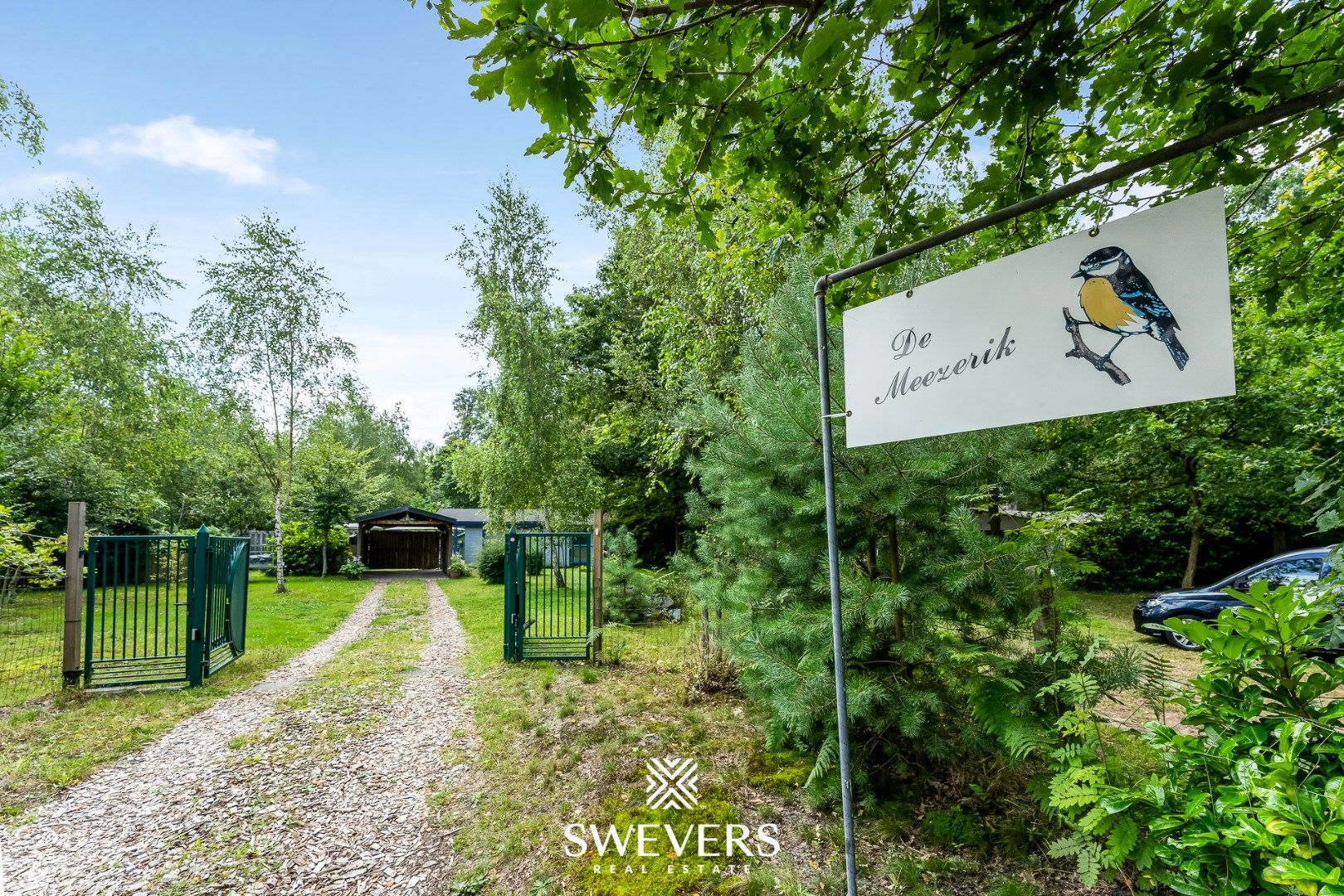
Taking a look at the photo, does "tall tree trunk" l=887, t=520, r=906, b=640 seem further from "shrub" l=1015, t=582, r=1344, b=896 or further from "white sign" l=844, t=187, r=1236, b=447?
"white sign" l=844, t=187, r=1236, b=447

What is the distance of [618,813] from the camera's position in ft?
9.83

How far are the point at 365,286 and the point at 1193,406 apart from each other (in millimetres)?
18192

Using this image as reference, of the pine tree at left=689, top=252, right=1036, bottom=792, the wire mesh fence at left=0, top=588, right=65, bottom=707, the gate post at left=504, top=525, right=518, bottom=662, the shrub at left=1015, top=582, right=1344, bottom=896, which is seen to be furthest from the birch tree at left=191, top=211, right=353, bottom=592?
the shrub at left=1015, top=582, right=1344, bottom=896

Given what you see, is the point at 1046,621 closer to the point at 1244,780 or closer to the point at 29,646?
the point at 1244,780

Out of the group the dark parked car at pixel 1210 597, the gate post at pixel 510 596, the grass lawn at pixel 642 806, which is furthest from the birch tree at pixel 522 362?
the dark parked car at pixel 1210 597

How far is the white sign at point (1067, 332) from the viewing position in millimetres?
1095

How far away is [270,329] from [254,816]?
43.9 ft

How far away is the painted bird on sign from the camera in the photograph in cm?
112

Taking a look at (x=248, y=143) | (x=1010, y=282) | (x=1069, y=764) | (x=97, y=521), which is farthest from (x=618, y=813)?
(x=97, y=521)

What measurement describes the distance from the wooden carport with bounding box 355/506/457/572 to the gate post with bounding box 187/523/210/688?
1312 centimetres

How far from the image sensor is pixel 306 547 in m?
16.7

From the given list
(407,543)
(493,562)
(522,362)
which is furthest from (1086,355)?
(407,543)

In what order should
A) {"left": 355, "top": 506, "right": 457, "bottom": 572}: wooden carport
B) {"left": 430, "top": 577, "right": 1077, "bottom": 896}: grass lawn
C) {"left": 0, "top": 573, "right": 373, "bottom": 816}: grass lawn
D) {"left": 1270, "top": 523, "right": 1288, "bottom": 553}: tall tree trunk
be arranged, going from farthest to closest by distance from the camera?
1. {"left": 355, "top": 506, "right": 457, "bottom": 572}: wooden carport
2. {"left": 1270, "top": 523, "right": 1288, "bottom": 553}: tall tree trunk
3. {"left": 0, "top": 573, "right": 373, "bottom": 816}: grass lawn
4. {"left": 430, "top": 577, "right": 1077, "bottom": 896}: grass lawn

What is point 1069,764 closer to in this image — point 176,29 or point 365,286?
point 176,29
